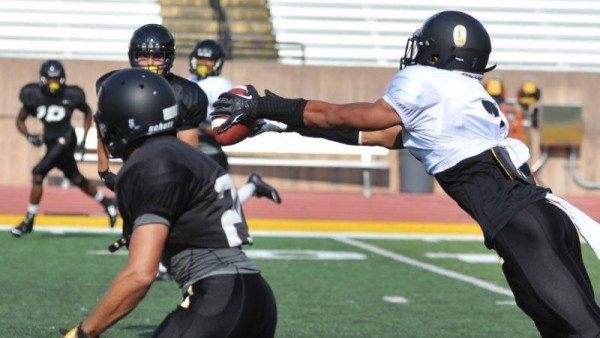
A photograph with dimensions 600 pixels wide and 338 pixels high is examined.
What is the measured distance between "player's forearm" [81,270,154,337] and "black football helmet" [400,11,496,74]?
5.43ft

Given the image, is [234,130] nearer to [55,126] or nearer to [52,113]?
[55,126]

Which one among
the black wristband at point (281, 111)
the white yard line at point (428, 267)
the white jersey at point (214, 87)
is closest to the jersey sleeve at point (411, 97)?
the black wristband at point (281, 111)

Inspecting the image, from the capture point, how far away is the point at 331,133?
5016 mm

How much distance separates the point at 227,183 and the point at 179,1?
51.8 ft

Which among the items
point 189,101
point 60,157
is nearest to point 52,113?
point 60,157

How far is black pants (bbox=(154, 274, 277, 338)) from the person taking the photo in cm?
382

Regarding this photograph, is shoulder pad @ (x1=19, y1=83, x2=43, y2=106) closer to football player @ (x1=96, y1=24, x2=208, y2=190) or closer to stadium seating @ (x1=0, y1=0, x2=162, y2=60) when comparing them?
football player @ (x1=96, y1=24, x2=208, y2=190)

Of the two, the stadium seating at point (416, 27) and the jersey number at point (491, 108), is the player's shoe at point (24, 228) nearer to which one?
the jersey number at point (491, 108)

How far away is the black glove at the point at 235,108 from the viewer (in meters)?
4.57

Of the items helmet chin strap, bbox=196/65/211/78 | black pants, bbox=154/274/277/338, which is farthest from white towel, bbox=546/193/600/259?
helmet chin strap, bbox=196/65/211/78

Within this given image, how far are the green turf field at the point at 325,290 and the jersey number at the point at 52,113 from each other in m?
1.21

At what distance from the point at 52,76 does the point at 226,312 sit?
8804 millimetres

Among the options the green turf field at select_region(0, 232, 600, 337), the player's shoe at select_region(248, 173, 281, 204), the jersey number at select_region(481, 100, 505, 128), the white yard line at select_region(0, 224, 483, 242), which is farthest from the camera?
the white yard line at select_region(0, 224, 483, 242)

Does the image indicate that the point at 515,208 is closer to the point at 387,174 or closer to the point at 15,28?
the point at 387,174
